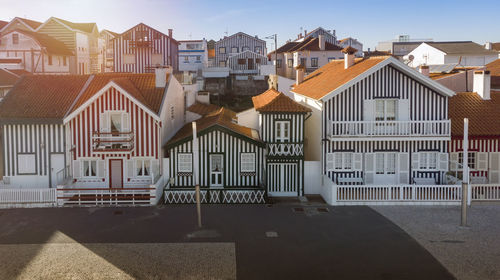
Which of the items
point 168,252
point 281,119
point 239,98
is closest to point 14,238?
point 168,252

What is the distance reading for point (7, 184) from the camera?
25.6 metres

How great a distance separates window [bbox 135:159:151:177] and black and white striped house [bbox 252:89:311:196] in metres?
6.33

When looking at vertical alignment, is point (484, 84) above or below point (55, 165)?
above

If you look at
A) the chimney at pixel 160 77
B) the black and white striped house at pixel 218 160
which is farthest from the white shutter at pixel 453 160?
the chimney at pixel 160 77

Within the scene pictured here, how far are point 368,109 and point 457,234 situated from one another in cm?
874

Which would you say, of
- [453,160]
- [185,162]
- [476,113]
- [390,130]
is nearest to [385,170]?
[390,130]

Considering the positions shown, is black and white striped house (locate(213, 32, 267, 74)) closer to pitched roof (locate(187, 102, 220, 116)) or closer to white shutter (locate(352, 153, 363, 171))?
pitched roof (locate(187, 102, 220, 116))

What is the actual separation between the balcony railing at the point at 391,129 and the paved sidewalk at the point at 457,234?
12.9 ft

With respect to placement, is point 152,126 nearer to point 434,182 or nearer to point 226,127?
point 226,127

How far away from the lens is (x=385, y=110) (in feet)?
83.8

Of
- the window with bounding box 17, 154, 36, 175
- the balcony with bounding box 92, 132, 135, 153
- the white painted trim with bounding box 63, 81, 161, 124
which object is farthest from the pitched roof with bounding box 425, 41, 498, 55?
the window with bounding box 17, 154, 36, 175

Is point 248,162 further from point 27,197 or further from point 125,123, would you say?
point 27,197

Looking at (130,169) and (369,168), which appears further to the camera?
(130,169)

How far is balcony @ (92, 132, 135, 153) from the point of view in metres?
24.9
